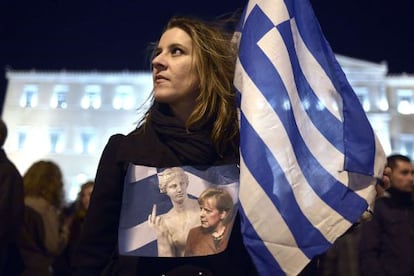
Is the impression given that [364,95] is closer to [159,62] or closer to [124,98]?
[124,98]

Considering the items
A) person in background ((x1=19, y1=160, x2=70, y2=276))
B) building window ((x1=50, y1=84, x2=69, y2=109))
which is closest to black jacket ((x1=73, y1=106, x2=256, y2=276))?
person in background ((x1=19, y1=160, x2=70, y2=276))

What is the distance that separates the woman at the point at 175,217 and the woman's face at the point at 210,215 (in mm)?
15

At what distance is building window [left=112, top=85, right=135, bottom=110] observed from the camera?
28.0 meters

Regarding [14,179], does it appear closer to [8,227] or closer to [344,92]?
[8,227]

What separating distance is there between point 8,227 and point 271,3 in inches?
74.7

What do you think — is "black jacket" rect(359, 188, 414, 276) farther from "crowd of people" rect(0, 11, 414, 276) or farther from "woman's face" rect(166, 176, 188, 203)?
"woman's face" rect(166, 176, 188, 203)

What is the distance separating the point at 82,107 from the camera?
2838cm

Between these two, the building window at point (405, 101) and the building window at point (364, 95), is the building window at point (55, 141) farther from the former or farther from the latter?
the building window at point (405, 101)

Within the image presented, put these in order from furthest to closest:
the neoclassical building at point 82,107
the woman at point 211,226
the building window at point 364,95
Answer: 1. the neoclassical building at point 82,107
2. the building window at point 364,95
3. the woman at point 211,226

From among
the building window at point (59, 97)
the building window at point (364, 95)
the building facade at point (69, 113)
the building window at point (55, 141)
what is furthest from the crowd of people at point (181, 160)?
the building window at point (59, 97)

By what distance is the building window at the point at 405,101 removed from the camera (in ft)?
88.5

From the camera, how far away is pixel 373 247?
11.3 feet

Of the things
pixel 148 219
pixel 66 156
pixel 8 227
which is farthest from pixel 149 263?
pixel 66 156

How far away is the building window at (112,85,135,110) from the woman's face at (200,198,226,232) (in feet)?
88.5
